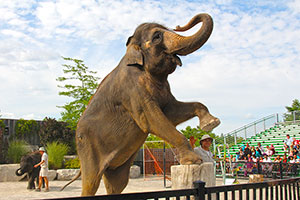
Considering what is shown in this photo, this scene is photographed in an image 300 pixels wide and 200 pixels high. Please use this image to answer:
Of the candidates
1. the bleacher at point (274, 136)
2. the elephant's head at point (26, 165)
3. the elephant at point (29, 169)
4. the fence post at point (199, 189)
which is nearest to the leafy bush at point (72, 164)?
the elephant at point (29, 169)

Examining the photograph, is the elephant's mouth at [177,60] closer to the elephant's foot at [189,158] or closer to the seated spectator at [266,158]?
the elephant's foot at [189,158]

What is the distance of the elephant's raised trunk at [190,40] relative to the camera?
2.74 m

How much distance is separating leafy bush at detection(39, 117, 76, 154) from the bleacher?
1055cm

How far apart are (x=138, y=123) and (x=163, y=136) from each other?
0.32 m

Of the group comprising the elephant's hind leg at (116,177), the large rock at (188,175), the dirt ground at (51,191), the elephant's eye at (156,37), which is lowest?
the dirt ground at (51,191)

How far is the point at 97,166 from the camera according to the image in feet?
10.7

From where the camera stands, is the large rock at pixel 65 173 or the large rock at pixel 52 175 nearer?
the large rock at pixel 52 175

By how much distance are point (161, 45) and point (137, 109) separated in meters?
0.61

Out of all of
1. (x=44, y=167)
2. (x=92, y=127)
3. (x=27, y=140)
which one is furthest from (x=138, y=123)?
(x=27, y=140)

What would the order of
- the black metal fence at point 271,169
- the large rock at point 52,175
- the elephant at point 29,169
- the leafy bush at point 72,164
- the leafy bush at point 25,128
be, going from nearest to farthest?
the black metal fence at point 271,169 < the elephant at point 29,169 < the large rock at point 52,175 < the leafy bush at point 72,164 < the leafy bush at point 25,128

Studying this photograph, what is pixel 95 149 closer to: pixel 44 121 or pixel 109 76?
pixel 109 76

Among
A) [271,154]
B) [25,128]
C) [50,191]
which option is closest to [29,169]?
[50,191]

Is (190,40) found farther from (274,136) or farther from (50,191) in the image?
(274,136)

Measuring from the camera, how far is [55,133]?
19047 mm
